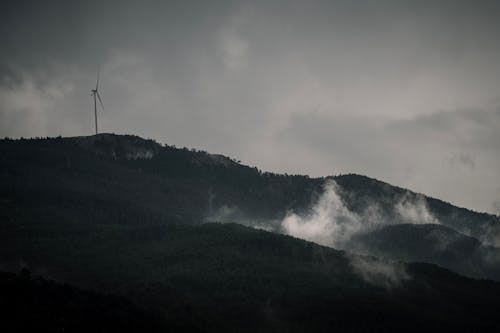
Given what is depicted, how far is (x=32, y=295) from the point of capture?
19950 centimetres

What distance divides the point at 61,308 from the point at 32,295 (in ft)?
31.3

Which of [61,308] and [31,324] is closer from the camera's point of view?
[31,324]

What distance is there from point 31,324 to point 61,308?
2050cm

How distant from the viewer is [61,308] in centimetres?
19912

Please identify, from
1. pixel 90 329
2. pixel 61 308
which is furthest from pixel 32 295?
pixel 90 329

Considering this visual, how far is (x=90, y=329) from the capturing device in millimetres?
192875

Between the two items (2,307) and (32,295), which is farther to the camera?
(32,295)

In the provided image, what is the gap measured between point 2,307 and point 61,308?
19.2 m

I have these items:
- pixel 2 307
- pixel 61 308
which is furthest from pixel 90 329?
pixel 2 307

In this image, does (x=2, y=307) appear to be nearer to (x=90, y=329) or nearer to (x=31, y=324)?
(x=31, y=324)

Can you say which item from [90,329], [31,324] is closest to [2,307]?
[31,324]

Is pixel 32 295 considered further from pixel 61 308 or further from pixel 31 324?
pixel 31 324

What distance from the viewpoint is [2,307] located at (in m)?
185

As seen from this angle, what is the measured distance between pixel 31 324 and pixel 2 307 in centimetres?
1200
